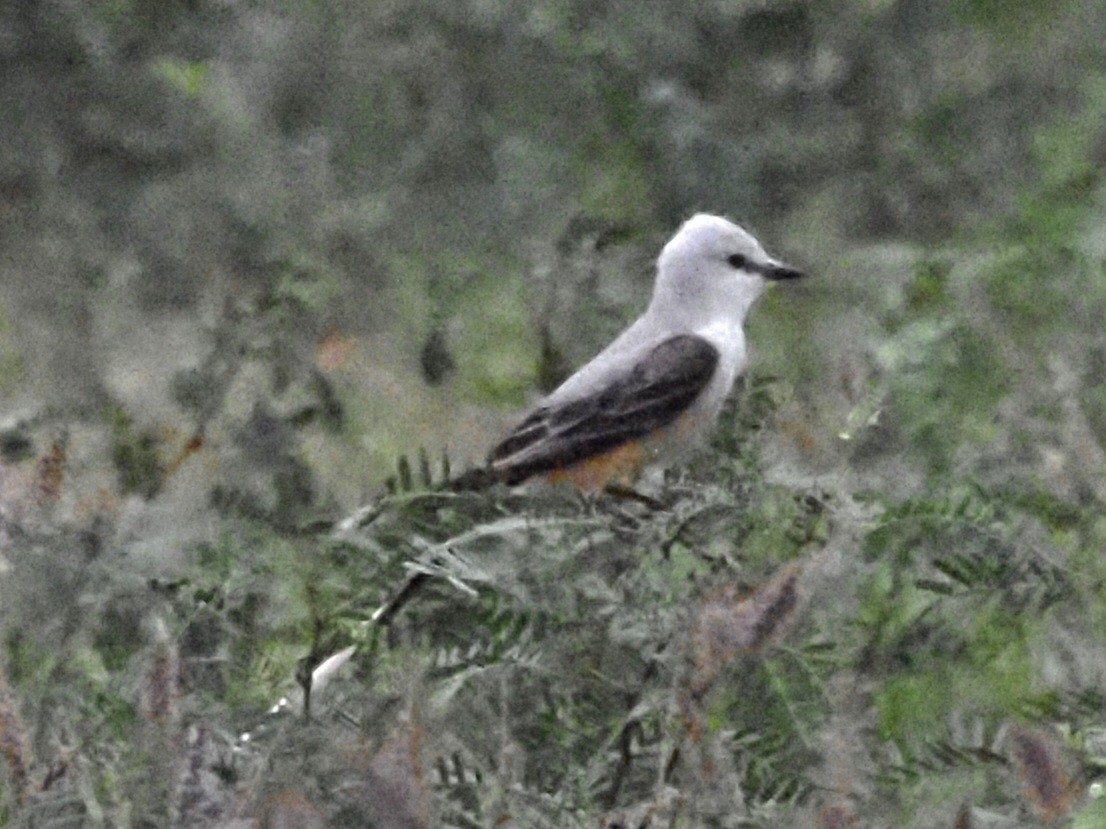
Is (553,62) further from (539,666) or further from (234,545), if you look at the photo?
(539,666)

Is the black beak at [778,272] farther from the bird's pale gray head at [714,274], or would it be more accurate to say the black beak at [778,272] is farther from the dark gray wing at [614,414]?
the dark gray wing at [614,414]

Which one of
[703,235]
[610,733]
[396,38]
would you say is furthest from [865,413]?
[396,38]

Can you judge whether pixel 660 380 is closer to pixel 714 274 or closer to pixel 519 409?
pixel 714 274

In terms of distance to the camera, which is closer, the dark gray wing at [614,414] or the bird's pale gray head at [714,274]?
the dark gray wing at [614,414]

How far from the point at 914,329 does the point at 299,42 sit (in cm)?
272

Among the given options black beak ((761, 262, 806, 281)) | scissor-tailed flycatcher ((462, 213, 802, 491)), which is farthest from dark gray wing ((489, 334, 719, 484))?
black beak ((761, 262, 806, 281))

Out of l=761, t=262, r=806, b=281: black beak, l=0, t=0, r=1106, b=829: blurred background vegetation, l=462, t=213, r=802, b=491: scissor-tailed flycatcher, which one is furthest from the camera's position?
l=761, t=262, r=806, b=281: black beak

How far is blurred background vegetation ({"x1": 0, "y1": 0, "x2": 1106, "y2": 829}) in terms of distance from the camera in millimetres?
2045

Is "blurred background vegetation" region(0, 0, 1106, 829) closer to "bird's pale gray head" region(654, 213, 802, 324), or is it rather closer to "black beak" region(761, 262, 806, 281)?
"bird's pale gray head" region(654, 213, 802, 324)

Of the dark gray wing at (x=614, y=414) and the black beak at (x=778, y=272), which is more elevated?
the black beak at (x=778, y=272)

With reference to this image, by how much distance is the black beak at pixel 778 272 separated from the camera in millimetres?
3762

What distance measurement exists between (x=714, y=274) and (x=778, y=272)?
0.46 feet

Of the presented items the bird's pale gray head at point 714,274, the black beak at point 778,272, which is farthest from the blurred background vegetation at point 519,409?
the black beak at point 778,272

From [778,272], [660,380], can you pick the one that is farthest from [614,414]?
[778,272]
